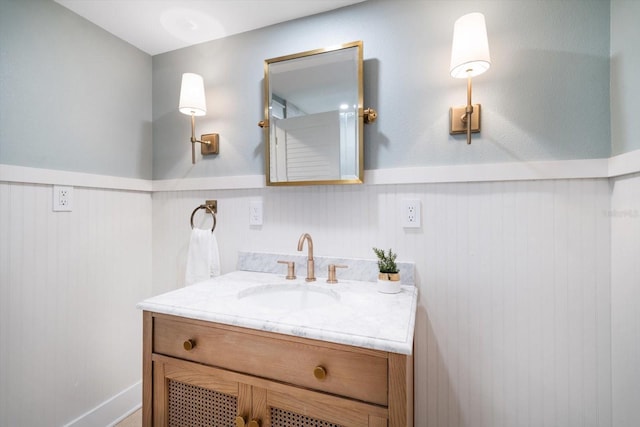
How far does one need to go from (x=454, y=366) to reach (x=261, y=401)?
79 cm

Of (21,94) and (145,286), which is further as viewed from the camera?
(145,286)

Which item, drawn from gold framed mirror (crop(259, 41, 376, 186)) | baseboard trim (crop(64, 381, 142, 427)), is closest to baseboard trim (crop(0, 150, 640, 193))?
gold framed mirror (crop(259, 41, 376, 186))

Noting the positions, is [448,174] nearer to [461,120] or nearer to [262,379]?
[461,120]

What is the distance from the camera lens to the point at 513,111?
1.13 m

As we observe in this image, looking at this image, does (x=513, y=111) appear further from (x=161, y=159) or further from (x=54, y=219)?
(x=54, y=219)

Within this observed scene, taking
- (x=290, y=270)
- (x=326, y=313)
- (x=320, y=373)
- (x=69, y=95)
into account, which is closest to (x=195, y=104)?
(x=69, y=95)

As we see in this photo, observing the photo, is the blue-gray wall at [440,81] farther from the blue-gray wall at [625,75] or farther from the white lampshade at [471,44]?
the white lampshade at [471,44]

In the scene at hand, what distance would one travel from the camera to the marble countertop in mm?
777

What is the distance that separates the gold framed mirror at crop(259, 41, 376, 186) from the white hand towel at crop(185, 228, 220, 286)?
456 millimetres

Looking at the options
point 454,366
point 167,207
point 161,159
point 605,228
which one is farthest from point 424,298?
point 161,159

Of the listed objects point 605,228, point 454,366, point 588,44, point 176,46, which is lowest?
point 454,366

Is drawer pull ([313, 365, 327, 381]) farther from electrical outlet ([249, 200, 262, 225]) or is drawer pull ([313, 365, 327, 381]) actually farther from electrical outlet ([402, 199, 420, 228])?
electrical outlet ([249, 200, 262, 225])

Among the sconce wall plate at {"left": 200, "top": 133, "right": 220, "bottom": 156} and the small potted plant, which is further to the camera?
the sconce wall plate at {"left": 200, "top": 133, "right": 220, "bottom": 156}

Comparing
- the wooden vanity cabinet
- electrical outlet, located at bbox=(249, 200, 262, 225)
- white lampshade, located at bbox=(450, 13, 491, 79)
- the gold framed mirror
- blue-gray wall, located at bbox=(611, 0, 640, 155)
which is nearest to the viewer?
the wooden vanity cabinet
